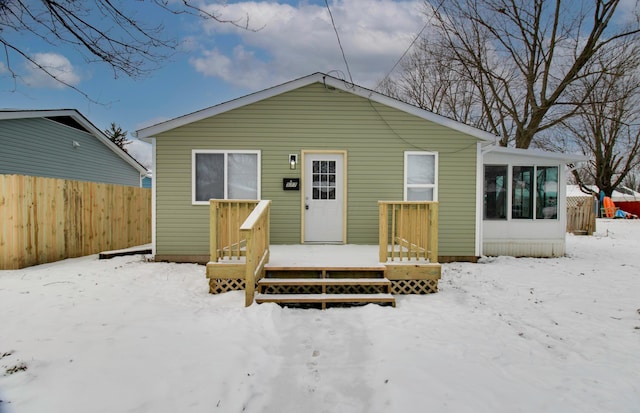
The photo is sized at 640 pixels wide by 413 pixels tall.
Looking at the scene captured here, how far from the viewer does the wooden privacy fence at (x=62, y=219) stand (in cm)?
641

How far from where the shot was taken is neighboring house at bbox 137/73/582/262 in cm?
713

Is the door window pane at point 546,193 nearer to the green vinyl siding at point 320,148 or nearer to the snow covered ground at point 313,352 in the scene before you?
the green vinyl siding at point 320,148

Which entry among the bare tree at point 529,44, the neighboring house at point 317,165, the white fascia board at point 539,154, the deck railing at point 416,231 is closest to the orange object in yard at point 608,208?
the bare tree at point 529,44

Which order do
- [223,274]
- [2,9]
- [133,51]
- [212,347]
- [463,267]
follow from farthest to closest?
[463,267], [223,274], [133,51], [212,347], [2,9]

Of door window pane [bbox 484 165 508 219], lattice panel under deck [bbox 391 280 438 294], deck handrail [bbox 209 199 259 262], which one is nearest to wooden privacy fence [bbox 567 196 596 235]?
door window pane [bbox 484 165 508 219]

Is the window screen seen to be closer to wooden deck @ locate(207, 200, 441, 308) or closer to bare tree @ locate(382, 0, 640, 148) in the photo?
wooden deck @ locate(207, 200, 441, 308)

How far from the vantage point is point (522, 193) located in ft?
27.6

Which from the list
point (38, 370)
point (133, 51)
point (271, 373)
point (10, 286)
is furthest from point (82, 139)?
point (271, 373)

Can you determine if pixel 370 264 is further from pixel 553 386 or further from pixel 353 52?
pixel 353 52

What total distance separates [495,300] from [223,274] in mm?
3823

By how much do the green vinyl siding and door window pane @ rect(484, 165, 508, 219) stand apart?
139cm

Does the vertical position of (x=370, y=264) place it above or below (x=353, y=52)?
below

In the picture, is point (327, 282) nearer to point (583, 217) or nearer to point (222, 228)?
point (222, 228)

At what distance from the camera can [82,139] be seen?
11.8 m
